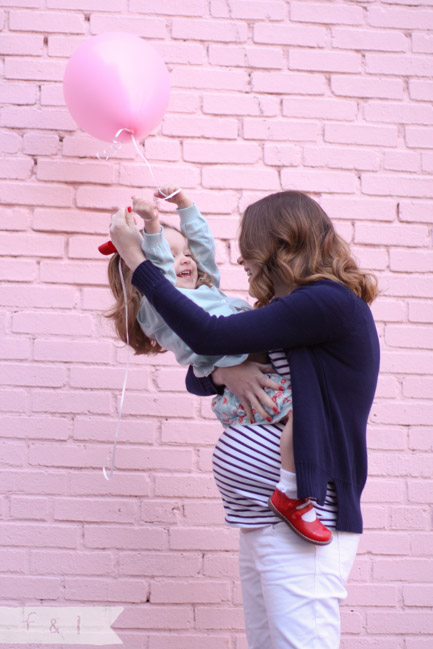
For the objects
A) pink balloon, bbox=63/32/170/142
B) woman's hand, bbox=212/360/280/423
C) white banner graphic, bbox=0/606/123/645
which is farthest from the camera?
white banner graphic, bbox=0/606/123/645

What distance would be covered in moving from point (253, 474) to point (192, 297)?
50 centimetres

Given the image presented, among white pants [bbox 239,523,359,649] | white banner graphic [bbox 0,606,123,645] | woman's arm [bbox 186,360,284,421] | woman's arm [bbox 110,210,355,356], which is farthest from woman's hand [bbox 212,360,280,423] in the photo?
white banner graphic [bbox 0,606,123,645]

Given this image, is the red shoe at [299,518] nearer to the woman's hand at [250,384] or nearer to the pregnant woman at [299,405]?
the pregnant woman at [299,405]

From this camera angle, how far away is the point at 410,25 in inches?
105

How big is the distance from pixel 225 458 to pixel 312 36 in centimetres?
167

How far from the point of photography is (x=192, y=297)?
1.90 metres

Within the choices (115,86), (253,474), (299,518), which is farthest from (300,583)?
(115,86)

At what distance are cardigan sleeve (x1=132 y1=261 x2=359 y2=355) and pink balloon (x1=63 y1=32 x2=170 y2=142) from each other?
0.66 meters

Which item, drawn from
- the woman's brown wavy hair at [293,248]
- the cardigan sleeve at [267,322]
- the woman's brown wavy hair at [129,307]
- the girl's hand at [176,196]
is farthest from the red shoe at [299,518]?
the girl's hand at [176,196]

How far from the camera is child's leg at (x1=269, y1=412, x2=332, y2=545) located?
5.21 feet

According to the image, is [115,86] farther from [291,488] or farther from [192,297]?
[291,488]

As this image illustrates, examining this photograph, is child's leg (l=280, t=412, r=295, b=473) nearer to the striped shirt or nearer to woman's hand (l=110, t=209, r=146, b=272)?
the striped shirt

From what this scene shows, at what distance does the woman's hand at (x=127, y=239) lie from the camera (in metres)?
1.76

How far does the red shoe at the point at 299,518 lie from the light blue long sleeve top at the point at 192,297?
36 centimetres
